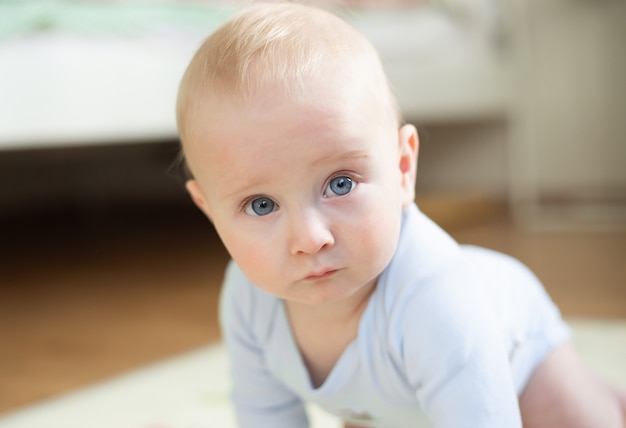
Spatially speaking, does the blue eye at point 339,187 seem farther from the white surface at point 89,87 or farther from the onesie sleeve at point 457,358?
the white surface at point 89,87

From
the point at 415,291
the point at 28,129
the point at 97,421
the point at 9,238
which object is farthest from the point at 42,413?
the point at 9,238

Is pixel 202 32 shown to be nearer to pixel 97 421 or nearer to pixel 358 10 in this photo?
pixel 358 10

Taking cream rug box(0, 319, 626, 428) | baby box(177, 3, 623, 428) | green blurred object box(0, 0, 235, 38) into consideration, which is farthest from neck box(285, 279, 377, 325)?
green blurred object box(0, 0, 235, 38)

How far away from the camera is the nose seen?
49 centimetres

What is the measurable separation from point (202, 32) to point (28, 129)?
0.43m

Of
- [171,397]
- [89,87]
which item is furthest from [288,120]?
[89,87]

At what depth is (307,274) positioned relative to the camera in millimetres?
515

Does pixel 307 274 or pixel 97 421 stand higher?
pixel 307 274

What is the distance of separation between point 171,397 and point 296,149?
0.52m

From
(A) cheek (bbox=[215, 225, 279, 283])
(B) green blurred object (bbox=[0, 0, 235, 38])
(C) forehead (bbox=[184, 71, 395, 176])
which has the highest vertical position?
(B) green blurred object (bbox=[0, 0, 235, 38])

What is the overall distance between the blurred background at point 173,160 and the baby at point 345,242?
0.21 metres

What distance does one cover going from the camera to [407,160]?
0.57 m

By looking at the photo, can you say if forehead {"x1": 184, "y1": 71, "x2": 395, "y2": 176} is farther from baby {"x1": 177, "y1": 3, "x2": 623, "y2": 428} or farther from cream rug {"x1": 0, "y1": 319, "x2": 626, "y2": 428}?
cream rug {"x1": 0, "y1": 319, "x2": 626, "y2": 428}

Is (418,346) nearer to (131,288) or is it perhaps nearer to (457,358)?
(457,358)
